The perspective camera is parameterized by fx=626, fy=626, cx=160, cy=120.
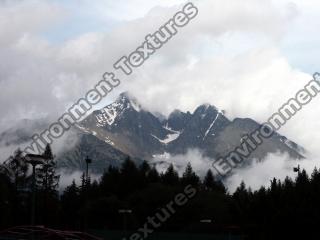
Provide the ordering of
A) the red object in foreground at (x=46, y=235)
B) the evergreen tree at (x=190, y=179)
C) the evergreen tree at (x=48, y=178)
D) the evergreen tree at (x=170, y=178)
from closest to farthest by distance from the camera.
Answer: the red object in foreground at (x=46, y=235)
the evergreen tree at (x=48, y=178)
the evergreen tree at (x=170, y=178)
the evergreen tree at (x=190, y=179)

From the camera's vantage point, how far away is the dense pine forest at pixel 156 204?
54500 mm

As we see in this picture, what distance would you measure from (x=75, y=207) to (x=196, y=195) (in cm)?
2102

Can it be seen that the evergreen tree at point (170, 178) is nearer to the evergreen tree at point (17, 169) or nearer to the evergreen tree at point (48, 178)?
the evergreen tree at point (48, 178)

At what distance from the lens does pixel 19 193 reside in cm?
8700

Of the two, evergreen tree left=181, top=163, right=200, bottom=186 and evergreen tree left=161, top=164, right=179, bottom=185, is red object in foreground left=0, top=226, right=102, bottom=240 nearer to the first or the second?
evergreen tree left=161, top=164, right=179, bottom=185

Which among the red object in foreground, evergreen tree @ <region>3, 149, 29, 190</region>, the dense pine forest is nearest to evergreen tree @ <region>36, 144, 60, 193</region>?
the dense pine forest

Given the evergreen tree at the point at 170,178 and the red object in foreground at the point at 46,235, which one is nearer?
the red object in foreground at the point at 46,235

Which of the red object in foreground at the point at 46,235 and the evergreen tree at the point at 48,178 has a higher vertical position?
the evergreen tree at the point at 48,178

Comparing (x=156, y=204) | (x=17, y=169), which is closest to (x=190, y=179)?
(x=156, y=204)

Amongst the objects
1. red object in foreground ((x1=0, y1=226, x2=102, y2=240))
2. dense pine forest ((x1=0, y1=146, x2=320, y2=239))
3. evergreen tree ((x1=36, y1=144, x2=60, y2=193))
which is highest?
evergreen tree ((x1=36, y1=144, x2=60, y2=193))

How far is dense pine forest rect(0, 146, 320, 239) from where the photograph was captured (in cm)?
5450

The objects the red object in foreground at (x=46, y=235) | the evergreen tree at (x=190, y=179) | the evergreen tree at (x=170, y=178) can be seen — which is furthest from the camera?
the evergreen tree at (x=190, y=179)

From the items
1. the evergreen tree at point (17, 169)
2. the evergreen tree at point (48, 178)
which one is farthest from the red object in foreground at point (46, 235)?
the evergreen tree at point (48, 178)

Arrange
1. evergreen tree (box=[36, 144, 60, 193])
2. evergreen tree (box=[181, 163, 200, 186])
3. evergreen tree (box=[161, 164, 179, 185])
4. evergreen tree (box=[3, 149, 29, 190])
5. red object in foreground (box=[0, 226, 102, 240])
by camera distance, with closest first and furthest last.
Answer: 1. red object in foreground (box=[0, 226, 102, 240])
2. evergreen tree (box=[3, 149, 29, 190])
3. evergreen tree (box=[36, 144, 60, 193])
4. evergreen tree (box=[161, 164, 179, 185])
5. evergreen tree (box=[181, 163, 200, 186])
